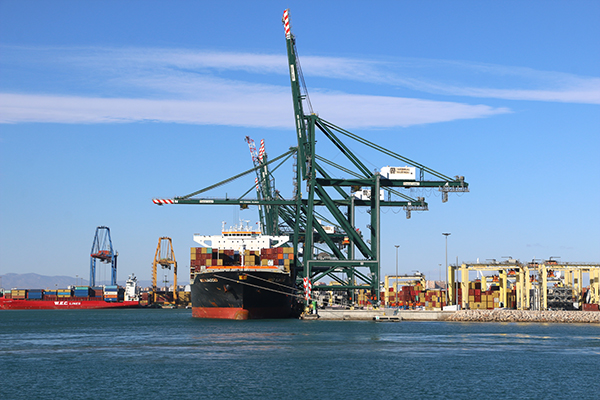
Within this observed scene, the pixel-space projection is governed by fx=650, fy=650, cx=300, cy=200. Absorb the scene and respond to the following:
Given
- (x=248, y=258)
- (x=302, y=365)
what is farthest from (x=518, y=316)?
(x=302, y=365)

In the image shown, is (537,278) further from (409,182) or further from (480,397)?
(480,397)

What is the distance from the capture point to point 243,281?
61188 millimetres

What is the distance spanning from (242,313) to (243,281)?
398 centimetres

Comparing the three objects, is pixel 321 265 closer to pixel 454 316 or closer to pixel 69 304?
pixel 454 316

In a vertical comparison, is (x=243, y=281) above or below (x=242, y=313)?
above

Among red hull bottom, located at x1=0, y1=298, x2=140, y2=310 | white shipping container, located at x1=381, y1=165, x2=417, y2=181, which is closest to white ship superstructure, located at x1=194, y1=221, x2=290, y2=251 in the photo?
white shipping container, located at x1=381, y1=165, x2=417, y2=181

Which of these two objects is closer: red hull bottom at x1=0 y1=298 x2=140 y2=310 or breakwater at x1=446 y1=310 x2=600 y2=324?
breakwater at x1=446 y1=310 x2=600 y2=324

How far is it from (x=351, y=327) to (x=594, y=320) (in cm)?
2563

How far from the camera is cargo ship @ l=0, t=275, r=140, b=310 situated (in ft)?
534

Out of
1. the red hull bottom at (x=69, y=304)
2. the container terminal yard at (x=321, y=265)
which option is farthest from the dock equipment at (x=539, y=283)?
the red hull bottom at (x=69, y=304)

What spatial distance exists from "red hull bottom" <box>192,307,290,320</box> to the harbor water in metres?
14.0

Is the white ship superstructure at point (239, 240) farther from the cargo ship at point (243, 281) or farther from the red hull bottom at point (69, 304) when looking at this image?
the red hull bottom at point (69, 304)

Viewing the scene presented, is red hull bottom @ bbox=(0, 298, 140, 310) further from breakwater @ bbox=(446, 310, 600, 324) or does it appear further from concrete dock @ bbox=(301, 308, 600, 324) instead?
breakwater @ bbox=(446, 310, 600, 324)

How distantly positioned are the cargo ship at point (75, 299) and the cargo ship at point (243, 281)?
94.2 m
